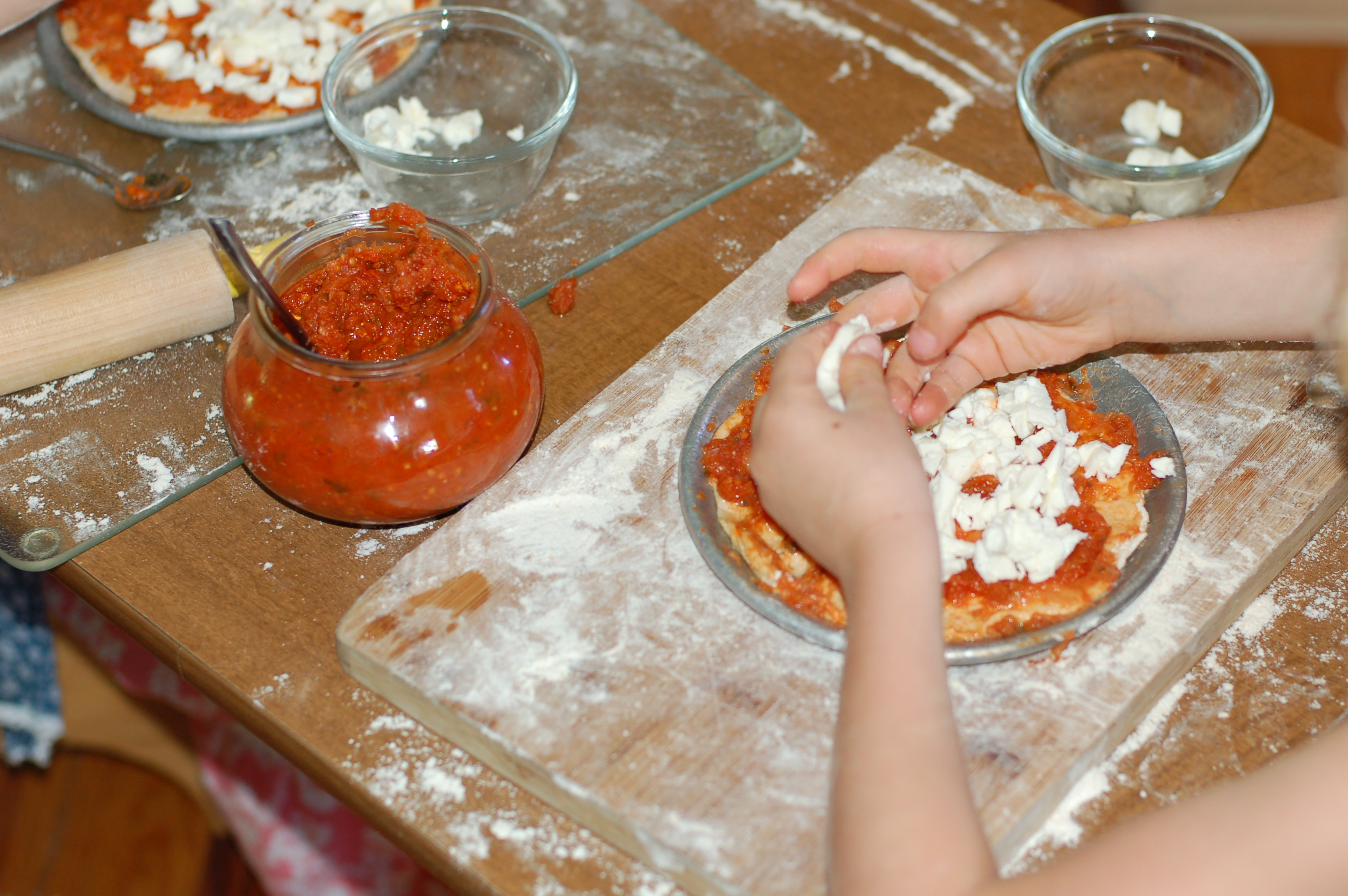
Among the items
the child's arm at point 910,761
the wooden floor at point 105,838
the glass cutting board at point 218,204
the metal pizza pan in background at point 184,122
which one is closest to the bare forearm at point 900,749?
the child's arm at point 910,761

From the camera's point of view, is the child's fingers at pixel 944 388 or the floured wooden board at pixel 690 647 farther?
the child's fingers at pixel 944 388

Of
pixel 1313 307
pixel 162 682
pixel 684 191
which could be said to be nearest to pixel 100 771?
pixel 162 682

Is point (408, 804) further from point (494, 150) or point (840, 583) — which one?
point (494, 150)

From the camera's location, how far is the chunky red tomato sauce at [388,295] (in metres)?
1.22

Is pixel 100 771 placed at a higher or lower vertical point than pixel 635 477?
lower

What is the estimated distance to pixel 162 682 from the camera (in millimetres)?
1762

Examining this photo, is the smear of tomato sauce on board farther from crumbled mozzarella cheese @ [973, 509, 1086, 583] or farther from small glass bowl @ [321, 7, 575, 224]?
crumbled mozzarella cheese @ [973, 509, 1086, 583]

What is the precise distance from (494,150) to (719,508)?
0.68 metres

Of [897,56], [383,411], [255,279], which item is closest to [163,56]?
[255,279]

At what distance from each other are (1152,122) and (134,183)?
151cm

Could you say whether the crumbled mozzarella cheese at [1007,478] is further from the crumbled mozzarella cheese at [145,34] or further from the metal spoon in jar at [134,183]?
the crumbled mozzarella cheese at [145,34]

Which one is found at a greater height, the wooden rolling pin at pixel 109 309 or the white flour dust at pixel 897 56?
the wooden rolling pin at pixel 109 309

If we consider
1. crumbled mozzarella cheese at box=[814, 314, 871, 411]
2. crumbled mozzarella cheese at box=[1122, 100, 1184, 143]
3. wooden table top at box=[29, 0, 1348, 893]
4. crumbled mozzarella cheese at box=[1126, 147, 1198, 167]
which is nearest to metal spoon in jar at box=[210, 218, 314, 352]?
wooden table top at box=[29, 0, 1348, 893]

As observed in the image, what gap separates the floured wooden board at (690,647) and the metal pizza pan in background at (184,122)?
73cm
